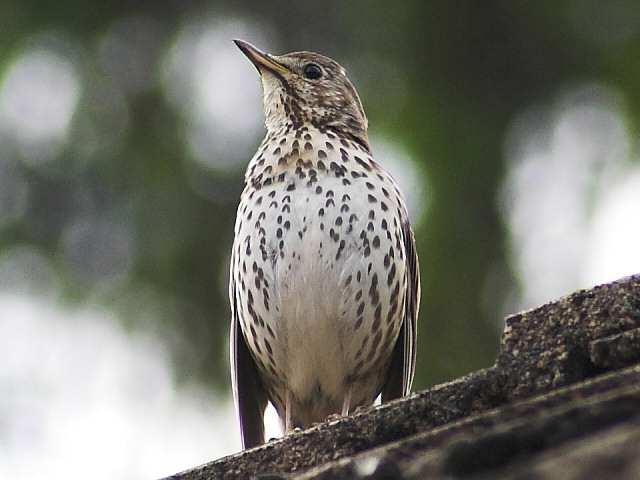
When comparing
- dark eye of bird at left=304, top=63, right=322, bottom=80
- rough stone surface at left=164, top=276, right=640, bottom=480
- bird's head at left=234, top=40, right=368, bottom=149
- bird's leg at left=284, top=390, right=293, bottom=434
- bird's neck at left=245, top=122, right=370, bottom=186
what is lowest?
rough stone surface at left=164, top=276, right=640, bottom=480

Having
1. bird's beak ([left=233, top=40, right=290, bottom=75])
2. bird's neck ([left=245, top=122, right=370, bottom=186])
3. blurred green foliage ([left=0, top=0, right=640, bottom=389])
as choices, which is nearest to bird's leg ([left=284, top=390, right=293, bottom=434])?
bird's neck ([left=245, top=122, right=370, bottom=186])

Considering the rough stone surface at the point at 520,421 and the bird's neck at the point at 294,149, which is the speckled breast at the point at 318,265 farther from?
the rough stone surface at the point at 520,421

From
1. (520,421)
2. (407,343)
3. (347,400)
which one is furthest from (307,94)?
(520,421)

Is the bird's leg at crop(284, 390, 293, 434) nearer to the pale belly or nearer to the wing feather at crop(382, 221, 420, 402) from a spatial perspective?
the pale belly

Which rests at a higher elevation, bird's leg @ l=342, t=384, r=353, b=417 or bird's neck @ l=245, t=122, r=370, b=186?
bird's neck @ l=245, t=122, r=370, b=186

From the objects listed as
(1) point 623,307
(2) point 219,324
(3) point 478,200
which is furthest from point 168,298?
(1) point 623,307

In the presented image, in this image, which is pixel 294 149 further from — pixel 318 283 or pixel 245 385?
pixel 245 385

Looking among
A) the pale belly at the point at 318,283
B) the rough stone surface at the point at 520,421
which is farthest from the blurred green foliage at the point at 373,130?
the rough stone surface at the point at 520,421

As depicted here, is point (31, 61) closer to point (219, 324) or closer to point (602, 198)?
point (219, 324)
